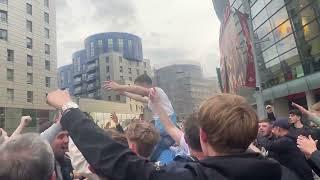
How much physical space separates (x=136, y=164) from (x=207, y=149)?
45 centimetres

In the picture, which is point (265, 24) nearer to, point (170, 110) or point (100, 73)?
point (170, 110)

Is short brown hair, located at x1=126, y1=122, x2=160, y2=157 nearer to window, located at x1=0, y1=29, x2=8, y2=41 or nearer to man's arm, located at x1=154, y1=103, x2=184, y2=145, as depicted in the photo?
man's arm, located at x1=154, y1=103, x2=184, y2=145

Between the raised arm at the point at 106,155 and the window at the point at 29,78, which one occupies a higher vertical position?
the window at the point at 29,78

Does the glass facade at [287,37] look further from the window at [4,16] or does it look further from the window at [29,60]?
the window at [29,60]

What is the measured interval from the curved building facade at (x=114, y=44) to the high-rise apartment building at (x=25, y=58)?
200 ft

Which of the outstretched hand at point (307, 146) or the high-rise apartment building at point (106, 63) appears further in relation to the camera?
the high-rise apartment building at point (106, 63)

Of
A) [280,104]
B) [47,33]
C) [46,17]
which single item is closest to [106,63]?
[46,17]

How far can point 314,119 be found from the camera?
489cm

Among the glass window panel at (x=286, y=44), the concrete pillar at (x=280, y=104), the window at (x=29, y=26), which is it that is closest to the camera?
the glass window panel at (x=286, y=44)

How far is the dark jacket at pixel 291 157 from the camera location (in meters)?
4.76

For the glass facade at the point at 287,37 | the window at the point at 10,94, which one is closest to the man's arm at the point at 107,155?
the glass facade at the point at 287,37

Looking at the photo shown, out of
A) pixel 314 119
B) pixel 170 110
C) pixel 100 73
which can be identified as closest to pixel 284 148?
pixel 314 119

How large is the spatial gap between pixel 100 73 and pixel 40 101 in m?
53.9

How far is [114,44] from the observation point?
116750 millimetres
